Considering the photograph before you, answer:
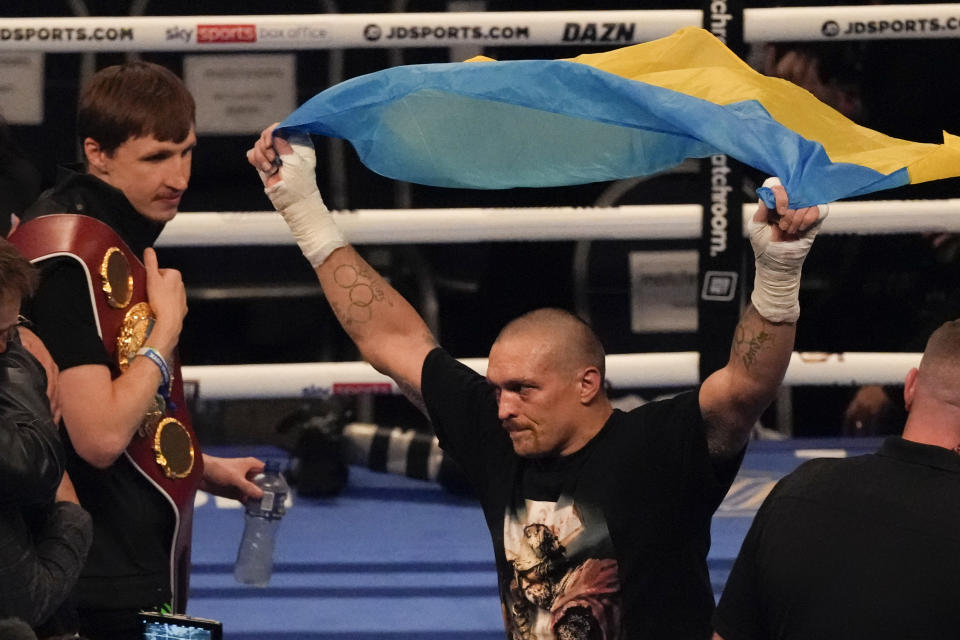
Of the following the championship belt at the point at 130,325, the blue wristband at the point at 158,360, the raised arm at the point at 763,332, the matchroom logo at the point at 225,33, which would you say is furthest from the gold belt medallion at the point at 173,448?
the matchroom logo at the point at 225,33

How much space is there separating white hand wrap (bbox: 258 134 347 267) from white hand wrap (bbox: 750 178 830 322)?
37.2 inches

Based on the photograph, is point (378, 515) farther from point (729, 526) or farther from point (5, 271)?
point (5, 271)

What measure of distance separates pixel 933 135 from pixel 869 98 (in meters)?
0.28

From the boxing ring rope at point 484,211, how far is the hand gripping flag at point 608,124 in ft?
4.85

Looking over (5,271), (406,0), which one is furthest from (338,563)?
(406,0)

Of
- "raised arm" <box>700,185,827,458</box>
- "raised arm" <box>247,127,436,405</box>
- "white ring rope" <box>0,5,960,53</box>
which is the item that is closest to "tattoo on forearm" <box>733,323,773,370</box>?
"raised arm" <box>700,185,827,458</box>

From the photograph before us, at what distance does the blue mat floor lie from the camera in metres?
3.98

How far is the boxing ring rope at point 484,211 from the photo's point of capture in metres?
4.37

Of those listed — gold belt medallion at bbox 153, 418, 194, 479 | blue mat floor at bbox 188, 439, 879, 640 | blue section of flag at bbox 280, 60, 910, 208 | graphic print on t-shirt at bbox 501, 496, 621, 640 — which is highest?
blue section of flag at bbox 280, 60, 910, 208

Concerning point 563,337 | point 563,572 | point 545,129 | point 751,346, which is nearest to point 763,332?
point 751,346

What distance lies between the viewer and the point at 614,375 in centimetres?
444

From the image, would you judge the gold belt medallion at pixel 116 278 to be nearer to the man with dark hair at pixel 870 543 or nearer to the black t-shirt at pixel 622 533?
the black t-shirt at pixel 622 533

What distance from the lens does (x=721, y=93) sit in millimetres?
2564

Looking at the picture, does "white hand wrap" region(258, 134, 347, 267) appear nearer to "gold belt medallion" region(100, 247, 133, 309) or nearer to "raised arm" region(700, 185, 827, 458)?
"gold belt medallion" region(100, 247, 133, 309)
